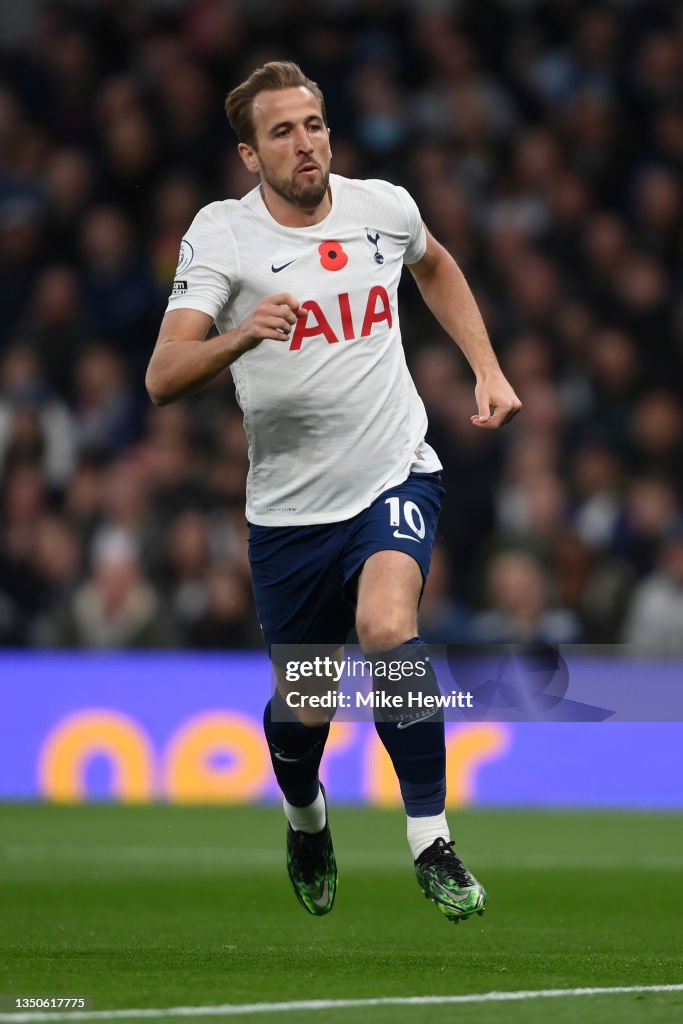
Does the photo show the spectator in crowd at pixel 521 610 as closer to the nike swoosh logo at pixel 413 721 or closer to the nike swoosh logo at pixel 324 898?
the nike swoosh logo at pixel 324 898

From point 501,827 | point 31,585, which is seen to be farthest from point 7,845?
point 31,585

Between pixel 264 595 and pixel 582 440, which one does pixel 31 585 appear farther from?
pixel 264 595

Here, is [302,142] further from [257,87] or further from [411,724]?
[411,724]

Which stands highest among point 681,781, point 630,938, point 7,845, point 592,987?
point 592,987

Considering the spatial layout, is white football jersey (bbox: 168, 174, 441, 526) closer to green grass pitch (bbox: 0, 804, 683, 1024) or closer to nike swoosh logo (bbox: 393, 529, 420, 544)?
nike swoosh logo (bbox: 393, 529, 420, 544)

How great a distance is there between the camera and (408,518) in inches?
218

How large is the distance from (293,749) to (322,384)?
122 cm

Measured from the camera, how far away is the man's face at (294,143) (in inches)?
220

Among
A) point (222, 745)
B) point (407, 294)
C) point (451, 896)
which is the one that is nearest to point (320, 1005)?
point (451, 896)

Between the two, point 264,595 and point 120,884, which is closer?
point 264,595

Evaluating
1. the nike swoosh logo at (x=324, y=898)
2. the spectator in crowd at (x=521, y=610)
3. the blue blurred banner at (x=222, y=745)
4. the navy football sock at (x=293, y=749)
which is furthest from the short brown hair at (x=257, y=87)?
the blue blurred banner at (x=222, y=745)

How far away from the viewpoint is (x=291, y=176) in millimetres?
5613

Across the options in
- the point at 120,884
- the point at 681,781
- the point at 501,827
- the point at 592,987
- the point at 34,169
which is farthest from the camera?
the point at 34,169

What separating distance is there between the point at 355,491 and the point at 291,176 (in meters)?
0.94
